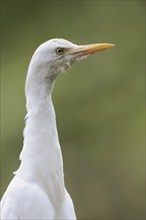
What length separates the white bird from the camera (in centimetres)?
405

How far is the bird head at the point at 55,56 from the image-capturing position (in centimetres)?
405

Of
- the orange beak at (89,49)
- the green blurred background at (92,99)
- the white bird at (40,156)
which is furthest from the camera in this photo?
the green blurred background at (92,99)

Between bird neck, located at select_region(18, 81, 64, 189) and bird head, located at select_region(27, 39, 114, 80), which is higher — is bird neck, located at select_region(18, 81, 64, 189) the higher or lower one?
the lower one

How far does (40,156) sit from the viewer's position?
4.09 metres

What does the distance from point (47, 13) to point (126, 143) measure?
285 cm

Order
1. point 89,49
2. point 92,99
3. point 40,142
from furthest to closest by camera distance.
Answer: point 92,99 → point 89,49 → point 40,142

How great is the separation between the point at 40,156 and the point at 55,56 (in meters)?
0.49

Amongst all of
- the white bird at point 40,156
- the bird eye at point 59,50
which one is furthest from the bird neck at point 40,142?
the bird eye at point 59,50

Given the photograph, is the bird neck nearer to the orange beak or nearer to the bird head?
the bird head

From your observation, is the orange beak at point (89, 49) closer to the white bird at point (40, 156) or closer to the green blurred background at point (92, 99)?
the white bird at point (40, 156)

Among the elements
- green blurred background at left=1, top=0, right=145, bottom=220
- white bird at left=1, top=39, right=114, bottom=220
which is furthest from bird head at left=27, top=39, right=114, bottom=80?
green blurred background at left=1, top=0, right=145, bottom=220

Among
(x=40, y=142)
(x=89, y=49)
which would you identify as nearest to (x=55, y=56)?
(x=89, y=49)

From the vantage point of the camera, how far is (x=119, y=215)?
1095 cm

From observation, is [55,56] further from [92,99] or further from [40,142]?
[92,99]
